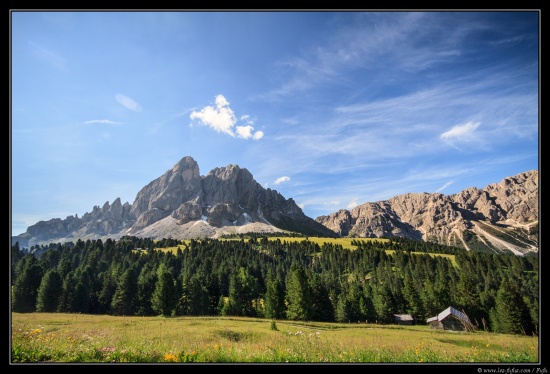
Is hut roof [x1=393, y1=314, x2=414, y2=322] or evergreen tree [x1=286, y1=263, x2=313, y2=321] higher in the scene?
evergreen tree [x1=286, y1=263, x2=313, y2=321]

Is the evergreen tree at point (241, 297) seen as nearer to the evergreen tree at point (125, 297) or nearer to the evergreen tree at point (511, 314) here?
the evergreen tree at point (125, 297)

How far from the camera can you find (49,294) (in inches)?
2486

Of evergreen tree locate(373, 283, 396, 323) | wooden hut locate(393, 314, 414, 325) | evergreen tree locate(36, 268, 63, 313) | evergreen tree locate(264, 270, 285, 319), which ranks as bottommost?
wooden hut locate(393, 314, 414, 325)

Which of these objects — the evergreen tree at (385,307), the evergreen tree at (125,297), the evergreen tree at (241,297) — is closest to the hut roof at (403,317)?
the evergreen tree at (385,307)

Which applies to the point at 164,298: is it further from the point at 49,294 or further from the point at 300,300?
the point at 300,300

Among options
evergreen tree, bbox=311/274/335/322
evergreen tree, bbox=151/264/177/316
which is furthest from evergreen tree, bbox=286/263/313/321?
evergreen tree, bbox=151/264/177/316

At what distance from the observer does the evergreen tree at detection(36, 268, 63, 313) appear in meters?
62.5

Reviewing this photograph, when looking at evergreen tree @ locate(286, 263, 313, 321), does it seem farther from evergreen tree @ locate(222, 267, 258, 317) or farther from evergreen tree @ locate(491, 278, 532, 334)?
evergreen tree @ locate(491, 278, 532, 334)

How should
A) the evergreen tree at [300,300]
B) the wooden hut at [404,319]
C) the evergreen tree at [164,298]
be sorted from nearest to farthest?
the evergreen tree at [300,300] < the evergreen tree at [164,298] < the wooden hut at [404,319]

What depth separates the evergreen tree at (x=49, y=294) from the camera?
205 feet

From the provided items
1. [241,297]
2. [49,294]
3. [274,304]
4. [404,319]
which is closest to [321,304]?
→ [274,304]

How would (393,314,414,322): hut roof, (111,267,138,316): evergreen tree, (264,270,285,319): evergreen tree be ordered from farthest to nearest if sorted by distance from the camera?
(393,314,414,322): hut roof
(111,267,138,316): evergreen tree
(264,270,285,319): evergreen tree
